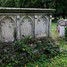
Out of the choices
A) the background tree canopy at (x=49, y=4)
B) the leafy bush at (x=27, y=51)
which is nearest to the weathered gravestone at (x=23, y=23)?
the leafy bush at (x=27, y=51)

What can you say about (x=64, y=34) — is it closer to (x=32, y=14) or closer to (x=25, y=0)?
(x=32, y=14)

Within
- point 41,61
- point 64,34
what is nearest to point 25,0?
point 64,34

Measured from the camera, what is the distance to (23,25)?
777 cm

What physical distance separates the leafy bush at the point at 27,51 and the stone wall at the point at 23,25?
38 centimetres

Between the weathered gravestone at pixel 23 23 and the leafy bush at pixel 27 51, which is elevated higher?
the weathered gravestone at pixel 23 23

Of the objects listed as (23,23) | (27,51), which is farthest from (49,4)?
(27,51)

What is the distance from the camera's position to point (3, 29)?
7305mm

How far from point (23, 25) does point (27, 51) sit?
139 cm

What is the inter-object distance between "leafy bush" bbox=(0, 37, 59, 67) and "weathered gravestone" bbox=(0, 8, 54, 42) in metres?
0.40

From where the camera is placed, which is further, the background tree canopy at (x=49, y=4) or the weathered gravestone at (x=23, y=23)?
the background tree canopy at (x=49, y=4)

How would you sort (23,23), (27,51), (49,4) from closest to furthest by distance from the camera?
(27,51), (23,23), (49,4)

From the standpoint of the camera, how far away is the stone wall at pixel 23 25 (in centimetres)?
732

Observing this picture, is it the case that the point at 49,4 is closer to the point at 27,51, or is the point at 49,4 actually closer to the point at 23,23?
the point at 23,23

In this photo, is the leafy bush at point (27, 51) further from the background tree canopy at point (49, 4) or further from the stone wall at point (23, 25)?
the background tree canopy at point (49, 4)
